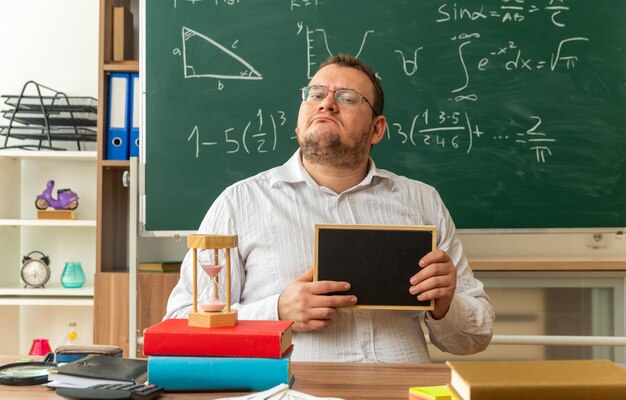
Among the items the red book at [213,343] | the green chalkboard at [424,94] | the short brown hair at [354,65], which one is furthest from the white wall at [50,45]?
the red book at [213,343]

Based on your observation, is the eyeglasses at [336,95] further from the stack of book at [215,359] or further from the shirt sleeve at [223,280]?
the stack of book at [215,359]

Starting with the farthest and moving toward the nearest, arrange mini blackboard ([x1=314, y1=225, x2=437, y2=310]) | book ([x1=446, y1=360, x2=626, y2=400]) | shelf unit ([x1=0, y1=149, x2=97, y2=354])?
shelf unit ([x1=0, y1=149, x2=97, y2=354]), mini blackboard ([x1=314, y1=225, x2=437, y2=310]), book ([x1=446, y1=360, x2=626, y2=400])

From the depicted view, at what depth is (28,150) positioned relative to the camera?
10.1 ft

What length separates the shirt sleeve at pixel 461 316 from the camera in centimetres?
172

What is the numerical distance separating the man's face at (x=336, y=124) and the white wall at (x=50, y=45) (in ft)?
5.83

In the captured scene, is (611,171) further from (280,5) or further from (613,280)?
(280,5)

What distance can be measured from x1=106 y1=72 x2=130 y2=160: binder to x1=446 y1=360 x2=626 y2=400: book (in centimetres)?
230

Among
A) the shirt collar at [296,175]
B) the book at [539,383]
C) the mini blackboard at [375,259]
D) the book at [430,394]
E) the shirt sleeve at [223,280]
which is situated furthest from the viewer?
the shirt collar at [296,175]

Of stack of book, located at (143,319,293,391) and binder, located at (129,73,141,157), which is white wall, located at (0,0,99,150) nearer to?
binder, located at (129,73,141,157)

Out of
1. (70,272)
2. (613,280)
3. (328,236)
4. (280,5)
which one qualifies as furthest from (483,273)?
(70,272)

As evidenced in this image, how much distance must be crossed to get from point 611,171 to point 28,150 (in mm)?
2364

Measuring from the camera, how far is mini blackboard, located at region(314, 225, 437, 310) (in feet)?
5.03

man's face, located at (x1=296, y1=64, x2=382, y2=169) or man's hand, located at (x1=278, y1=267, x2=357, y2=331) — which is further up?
man's face, located at (x1=296, y1=64, x2=382, y2=169)

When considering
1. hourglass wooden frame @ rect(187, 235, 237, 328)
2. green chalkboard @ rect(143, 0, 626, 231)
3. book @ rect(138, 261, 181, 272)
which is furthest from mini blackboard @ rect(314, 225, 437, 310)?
book @ rect(138, 261, 181, 272)
